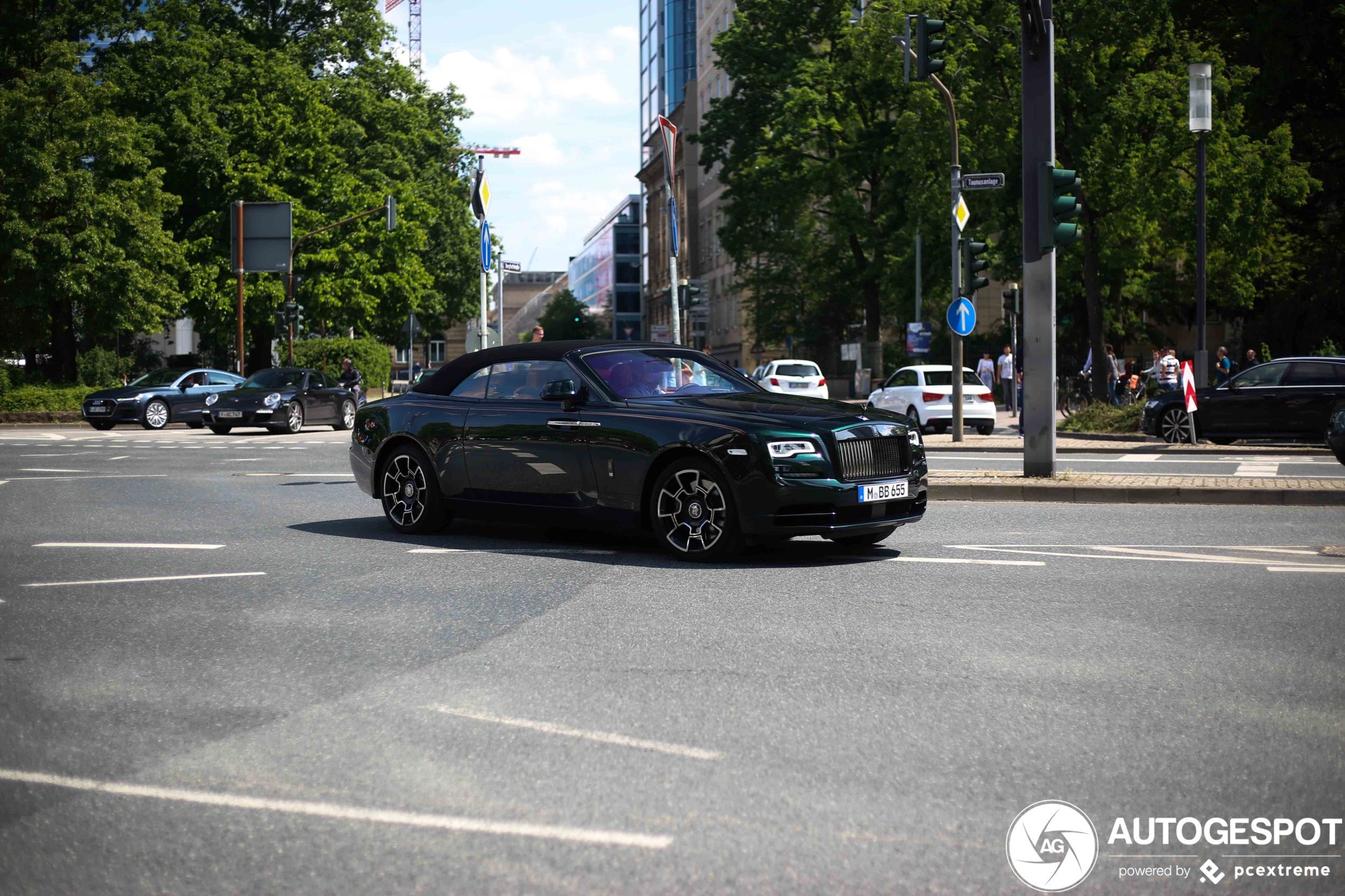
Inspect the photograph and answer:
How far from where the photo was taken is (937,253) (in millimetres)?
49312

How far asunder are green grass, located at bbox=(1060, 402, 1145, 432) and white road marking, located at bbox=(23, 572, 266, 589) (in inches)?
809

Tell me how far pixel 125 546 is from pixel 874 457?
5.49 meters

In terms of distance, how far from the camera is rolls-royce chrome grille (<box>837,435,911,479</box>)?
31.7 feet

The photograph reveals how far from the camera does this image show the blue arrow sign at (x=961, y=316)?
24.4 meters

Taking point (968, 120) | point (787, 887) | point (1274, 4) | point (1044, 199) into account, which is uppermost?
point (1274, 4)

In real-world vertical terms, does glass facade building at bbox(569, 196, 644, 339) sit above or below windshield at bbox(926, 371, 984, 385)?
above

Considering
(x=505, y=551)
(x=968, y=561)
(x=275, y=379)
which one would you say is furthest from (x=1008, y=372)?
(x=505, y=551)

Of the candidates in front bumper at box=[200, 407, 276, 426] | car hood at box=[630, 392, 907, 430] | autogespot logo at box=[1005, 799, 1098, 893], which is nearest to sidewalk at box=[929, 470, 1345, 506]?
car hood at box=[630, 392, 907, 430]

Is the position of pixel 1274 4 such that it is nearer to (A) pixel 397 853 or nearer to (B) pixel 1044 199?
(B) pixel 1044 199

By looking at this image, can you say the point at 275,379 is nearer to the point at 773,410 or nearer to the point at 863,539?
the point at 863,539

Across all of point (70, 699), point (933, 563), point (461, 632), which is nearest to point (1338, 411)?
point (933, 563)

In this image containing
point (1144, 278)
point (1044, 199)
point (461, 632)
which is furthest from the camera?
point (1144, 278)

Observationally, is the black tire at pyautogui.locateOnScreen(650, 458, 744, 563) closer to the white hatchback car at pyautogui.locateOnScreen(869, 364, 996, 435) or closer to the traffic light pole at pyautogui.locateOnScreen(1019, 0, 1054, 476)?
the traffic light pole at pyautogui.locateOnScreen(1019, 0, 1054, 476)

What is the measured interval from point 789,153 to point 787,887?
50422 mm
